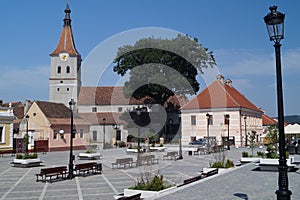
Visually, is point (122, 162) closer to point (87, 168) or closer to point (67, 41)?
point (87, 168)

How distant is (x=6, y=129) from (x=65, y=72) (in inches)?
1399

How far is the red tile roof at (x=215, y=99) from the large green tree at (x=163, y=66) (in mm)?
1595

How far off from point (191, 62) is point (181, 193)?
133ft

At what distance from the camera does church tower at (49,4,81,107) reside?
69062 mm

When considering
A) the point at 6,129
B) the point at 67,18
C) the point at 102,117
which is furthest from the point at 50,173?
the point at 67,18

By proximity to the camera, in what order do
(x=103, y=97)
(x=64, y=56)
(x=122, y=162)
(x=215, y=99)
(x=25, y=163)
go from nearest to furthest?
(x=122, y=162), (x=25, y=163), (x=215, y=99), (x=103, y=97), (x=64, y=56)

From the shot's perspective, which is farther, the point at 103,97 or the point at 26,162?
the point at 103,97

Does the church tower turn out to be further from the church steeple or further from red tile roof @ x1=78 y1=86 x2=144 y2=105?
red tile roof @ x1=78 y1=86 x2=144 y2=105

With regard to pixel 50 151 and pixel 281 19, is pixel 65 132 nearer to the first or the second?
pixel 50 151

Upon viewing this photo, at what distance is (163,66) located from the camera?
161ft

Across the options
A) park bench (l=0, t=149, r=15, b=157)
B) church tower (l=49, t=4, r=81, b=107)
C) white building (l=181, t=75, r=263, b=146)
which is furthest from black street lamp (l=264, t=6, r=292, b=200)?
church tower (l=49, t=4, r=81, b=107)

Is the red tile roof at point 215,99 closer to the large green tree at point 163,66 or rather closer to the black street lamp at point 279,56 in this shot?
the large green tree at point 163,66

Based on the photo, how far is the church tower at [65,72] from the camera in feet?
227

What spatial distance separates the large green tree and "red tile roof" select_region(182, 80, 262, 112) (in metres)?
1.59
